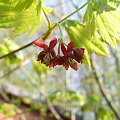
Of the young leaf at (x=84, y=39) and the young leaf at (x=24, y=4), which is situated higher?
the young leaf at (x=24, y=4)

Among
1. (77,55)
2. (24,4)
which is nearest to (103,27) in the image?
(77,55)

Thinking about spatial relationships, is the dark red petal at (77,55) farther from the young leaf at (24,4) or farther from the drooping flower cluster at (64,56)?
the young leaf at (24,4)

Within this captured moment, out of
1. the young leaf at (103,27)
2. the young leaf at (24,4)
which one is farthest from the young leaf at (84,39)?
the young leaf at (24,4)

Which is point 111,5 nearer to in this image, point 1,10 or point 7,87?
point 1,10

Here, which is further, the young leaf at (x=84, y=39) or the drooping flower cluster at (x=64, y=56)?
the young leaf at (x=84, y=39)

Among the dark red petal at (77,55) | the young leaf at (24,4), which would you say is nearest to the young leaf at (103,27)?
the dark red petal at (77,55)

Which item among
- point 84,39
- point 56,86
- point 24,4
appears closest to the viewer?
point 24,4

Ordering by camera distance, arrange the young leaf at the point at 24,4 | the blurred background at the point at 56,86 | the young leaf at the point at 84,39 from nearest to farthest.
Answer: the young leaf at the point at 24,4 → the young leaf at the point at 84,39 → the blurred background at the point at 56,86

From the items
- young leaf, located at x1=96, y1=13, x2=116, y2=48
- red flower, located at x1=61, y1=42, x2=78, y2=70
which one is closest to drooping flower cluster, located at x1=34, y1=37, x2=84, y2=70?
red flower, located at x1=61, y1=42, x2=78, y2=70

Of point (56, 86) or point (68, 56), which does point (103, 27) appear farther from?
point (56, 86)

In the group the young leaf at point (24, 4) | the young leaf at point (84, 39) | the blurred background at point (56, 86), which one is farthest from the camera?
the blurred background at point (56, 86)
